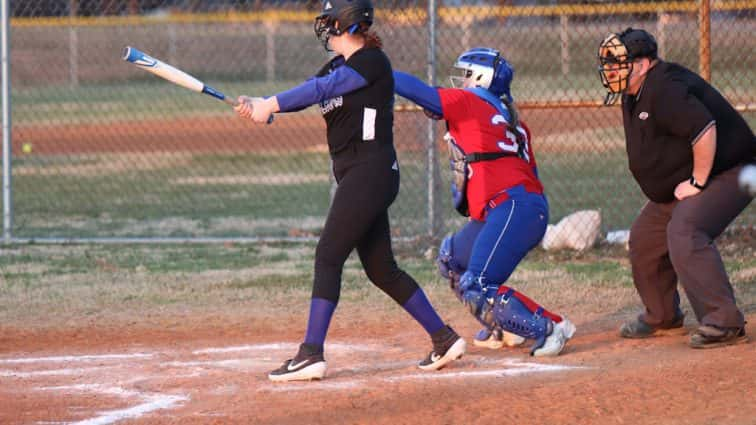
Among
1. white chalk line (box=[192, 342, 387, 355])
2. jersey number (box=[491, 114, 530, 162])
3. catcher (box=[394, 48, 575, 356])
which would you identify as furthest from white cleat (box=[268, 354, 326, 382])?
Result: jersey number (box=[491, 114, 530, 162])

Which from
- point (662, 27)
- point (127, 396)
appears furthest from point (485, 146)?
point (662, 27)

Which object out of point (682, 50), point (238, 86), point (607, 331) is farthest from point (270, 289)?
point (238, 86)

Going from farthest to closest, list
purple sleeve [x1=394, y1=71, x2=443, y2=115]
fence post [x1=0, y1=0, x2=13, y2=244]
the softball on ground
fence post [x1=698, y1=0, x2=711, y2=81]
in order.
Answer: fence post [x1=0, y1=0, x2=13, y2=244] < fence post [x1=698, y1=0, x2=711, y2=81] < the softball on ground < purple sleeve [x1=394, y1=71, x2=443, y2=115]

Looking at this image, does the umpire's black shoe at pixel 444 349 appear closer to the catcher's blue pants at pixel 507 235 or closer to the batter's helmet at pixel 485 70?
the catcher's blue pants at pixel 507 235

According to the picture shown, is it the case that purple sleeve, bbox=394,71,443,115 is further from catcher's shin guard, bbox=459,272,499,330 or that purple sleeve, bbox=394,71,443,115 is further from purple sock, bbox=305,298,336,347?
purple sock, bbox=305,298,336,347

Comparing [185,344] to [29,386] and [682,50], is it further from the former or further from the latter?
[682,50]

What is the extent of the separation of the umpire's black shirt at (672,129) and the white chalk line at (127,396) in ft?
9.13

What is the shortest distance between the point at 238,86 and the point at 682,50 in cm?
1069

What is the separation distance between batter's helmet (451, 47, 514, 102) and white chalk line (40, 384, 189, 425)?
226 centimetres

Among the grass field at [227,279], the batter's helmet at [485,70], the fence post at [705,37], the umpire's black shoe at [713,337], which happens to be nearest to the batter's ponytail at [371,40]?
the batter's helmet at [485,70]

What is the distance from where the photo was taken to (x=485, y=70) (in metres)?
6.35

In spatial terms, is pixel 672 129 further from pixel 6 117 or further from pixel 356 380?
pixel 6 117

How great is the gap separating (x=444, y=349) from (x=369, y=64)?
1.49 m

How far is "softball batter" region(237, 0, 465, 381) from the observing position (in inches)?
222
